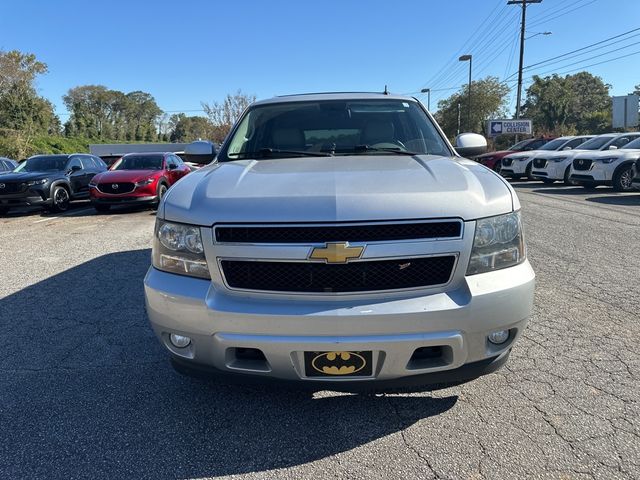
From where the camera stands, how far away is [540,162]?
54.7 ft

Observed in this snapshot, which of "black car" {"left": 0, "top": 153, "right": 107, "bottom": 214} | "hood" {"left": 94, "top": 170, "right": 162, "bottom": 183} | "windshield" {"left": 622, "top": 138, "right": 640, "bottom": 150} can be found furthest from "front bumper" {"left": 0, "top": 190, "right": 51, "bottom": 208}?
"windshield" {"left": 622, "top": 138, "right": 640, "bottom": 150}

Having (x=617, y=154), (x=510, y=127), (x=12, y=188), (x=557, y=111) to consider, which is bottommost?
(x=12, y=188)

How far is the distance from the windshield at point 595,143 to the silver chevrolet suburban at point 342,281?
1576 centimetres

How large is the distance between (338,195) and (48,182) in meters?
11.8

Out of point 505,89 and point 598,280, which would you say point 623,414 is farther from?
A: point 505,89

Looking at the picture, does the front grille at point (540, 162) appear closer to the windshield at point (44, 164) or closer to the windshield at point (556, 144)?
the windshield at point (556, 144)

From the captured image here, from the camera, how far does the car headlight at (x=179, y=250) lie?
2242mm

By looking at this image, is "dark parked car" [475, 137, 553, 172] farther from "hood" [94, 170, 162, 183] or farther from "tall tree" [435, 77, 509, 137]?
"tall tree" [435, 77, 509, 137]

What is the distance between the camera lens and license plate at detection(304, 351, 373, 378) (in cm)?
212

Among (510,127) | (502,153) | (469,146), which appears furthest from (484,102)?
(469,146)

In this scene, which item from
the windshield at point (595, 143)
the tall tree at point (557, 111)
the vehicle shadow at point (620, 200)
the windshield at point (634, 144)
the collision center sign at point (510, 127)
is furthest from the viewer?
the tall tree at point (557, 111)

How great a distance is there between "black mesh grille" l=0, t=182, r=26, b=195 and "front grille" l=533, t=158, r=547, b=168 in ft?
52.3

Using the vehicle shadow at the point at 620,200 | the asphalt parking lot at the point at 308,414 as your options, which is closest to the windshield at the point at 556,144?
the vehicle shadow at the point at 620,200

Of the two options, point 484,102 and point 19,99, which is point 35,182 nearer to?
point 19,99
